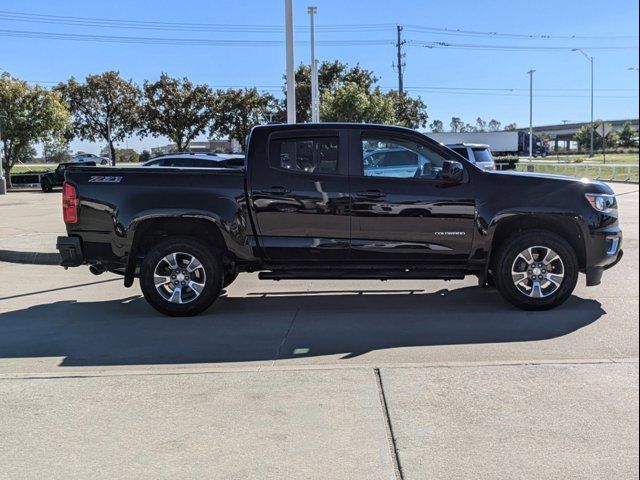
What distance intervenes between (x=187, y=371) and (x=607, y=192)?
4.83 metres

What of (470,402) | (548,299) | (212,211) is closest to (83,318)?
(212,211)

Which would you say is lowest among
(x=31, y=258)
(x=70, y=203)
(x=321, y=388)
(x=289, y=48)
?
(x=321, y=388)

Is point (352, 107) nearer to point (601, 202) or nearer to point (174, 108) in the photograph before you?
point (174, 108)

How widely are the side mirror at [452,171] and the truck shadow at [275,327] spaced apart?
1464mm

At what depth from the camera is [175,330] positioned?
5.98 meters

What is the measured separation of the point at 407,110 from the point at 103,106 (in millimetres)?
30255

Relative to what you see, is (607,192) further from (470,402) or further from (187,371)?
(187,371)

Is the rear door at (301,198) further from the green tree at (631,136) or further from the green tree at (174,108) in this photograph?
the green tree at (174,108)

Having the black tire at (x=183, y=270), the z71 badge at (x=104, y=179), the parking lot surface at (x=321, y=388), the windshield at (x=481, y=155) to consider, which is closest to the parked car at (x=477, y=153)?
the windshield at (x=481, y=155)

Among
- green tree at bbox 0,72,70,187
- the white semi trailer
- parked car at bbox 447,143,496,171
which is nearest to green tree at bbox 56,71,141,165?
green tree at bbox 0,72,70,187

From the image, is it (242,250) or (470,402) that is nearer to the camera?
(470,402)

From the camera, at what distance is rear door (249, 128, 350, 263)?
249 inches

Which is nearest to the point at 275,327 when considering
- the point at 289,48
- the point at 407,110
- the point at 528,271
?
the point at 528,271

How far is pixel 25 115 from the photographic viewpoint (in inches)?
1225
